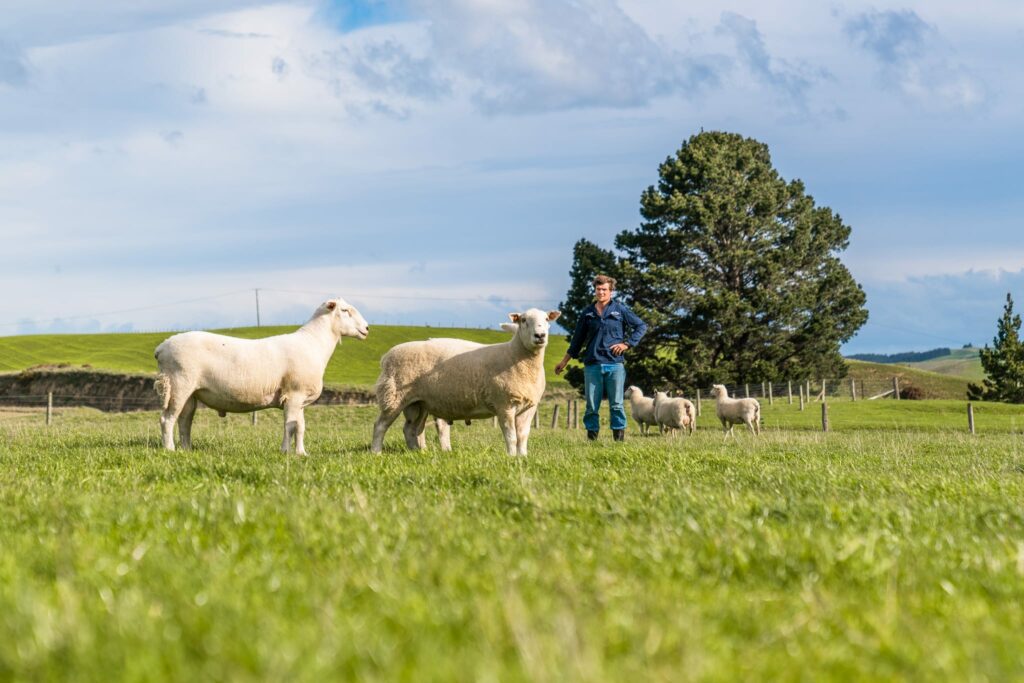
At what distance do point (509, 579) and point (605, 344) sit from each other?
1176 cm

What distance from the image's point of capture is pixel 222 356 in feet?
51.1

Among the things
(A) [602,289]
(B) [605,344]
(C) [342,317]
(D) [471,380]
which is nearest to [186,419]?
(C) [342,317]

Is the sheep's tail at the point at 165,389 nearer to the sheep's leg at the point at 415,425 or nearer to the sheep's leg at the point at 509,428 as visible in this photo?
the sheep's leg at the point at 415,425

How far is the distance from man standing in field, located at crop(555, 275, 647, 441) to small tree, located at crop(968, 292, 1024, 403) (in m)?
54.3

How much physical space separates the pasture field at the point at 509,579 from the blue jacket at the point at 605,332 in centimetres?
691

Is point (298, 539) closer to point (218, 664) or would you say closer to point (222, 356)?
point (218, 664)

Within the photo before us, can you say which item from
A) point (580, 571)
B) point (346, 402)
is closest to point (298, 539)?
point (580, 571)

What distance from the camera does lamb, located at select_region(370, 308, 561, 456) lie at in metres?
14.1

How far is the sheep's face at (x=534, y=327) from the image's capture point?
13.7m

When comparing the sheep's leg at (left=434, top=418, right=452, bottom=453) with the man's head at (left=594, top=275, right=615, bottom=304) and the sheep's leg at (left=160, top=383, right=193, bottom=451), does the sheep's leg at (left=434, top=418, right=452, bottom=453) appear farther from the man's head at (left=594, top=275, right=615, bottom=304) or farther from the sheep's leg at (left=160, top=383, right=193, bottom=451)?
the sheep's leg at (left=160, top=383, right=193, bottom=451)

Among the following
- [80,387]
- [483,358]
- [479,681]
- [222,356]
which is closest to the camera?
[479,681]

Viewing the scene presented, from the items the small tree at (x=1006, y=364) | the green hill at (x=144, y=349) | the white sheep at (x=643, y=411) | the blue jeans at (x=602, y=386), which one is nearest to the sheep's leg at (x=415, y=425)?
the blue jeans at (x=602, y=386)

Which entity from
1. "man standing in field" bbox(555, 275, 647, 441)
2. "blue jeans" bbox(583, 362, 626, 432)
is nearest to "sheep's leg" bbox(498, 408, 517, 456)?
"man standing in field" bbox(555, 275, 647, 441)

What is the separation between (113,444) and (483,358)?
5.50 m
